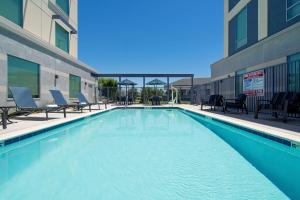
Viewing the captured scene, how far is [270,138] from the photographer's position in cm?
477

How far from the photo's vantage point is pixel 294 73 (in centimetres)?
834

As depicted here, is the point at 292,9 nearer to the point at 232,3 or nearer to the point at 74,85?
the point at 232,3

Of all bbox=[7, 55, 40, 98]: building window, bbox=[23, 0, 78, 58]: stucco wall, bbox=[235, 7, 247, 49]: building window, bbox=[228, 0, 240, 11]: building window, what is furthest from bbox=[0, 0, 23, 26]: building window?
bbox=[228, 0, 240, 11]: building window

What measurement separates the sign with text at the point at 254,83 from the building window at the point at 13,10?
32.6 feet

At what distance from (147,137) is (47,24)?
383 inches

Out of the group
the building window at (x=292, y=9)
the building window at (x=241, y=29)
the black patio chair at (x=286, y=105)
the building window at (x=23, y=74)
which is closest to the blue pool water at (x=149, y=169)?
the black patio chair at (x=286, y=105)

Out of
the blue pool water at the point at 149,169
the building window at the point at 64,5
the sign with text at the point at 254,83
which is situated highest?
the building window at the point at 64,5

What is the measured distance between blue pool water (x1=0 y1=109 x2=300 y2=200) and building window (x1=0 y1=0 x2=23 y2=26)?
6314mm

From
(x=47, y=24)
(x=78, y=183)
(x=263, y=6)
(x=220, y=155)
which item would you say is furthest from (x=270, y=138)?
(x=47, y=24)

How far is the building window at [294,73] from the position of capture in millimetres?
8172

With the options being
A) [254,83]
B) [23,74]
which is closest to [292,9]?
[254,83]

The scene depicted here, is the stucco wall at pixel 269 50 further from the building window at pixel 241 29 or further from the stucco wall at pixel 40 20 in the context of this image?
the stucco wall at pixel 40 20

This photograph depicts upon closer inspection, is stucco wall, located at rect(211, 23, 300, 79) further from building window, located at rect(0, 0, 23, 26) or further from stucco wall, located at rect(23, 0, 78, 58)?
building window, located at rect(0, 0, 23, 26)

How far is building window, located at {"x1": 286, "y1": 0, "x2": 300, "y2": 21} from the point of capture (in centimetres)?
880
